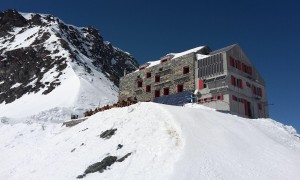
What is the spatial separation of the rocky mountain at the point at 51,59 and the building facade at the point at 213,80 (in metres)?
17.3

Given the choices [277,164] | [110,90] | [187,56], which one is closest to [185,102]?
[187,56]

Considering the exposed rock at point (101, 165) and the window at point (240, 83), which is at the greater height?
the window at point (240, 83)

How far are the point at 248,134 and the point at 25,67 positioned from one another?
259ft

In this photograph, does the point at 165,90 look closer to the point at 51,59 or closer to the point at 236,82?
the point at 236,82

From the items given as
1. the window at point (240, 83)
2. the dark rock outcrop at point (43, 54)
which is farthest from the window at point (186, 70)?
the dark rock outcrop at point (43, 54)

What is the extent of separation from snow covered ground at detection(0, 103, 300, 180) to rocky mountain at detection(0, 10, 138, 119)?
35468 millimetres

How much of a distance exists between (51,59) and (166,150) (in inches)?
2925

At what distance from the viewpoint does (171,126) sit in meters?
17.8

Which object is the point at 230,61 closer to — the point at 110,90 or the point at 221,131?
the point at 221,131

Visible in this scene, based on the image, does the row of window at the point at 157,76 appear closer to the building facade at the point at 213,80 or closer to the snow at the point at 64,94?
the building facade at the point at 213,80

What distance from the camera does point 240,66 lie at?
39938 mm

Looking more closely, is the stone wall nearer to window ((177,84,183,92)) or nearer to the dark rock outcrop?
window ((177,84,183,92))

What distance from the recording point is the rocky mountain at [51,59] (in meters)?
70.8

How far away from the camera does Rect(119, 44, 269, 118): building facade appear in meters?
36.6
